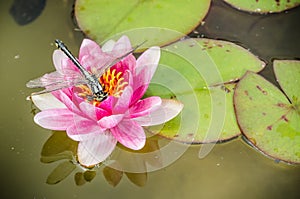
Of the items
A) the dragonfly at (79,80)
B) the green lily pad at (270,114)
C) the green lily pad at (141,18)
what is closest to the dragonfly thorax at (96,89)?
the dragonfly at (79,80)

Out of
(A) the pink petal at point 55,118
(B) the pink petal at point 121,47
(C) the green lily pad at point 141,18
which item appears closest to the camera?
(A) the pink petal at point 55,118

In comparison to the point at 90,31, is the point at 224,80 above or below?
below

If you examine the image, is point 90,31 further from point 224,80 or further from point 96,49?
point 224,80

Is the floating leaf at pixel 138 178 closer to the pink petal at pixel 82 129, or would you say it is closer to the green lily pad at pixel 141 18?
the pink petal at pixel 82 129

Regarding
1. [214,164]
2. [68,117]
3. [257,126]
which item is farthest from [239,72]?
[68,117]

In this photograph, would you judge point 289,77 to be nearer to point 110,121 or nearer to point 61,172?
point 110,121

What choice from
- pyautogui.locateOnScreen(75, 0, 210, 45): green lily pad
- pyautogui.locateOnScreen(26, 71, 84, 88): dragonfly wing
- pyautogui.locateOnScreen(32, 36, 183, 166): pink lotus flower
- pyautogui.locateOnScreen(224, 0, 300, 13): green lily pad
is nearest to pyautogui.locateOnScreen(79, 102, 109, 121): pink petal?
pyautogui.locateOnScreen(32, 36, 183, 166): pink lotus flower

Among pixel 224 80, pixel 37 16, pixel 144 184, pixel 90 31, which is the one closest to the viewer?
pixel 144 184

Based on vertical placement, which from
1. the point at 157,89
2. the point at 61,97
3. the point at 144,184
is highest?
the point at 61,97
